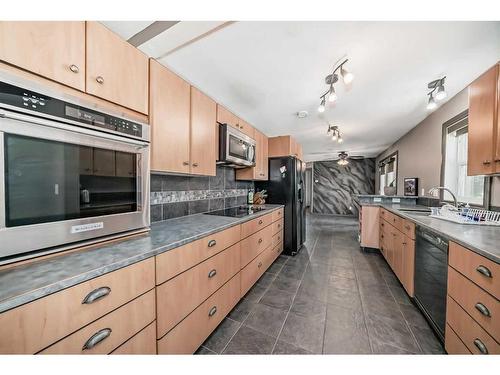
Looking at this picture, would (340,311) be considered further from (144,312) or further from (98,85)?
(98,85)

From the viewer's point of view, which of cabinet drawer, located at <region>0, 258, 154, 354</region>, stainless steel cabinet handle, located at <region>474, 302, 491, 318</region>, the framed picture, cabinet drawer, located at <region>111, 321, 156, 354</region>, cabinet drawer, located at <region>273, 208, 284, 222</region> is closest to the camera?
cabinet drawer, located at <region>0, 258, 154, 354</region>

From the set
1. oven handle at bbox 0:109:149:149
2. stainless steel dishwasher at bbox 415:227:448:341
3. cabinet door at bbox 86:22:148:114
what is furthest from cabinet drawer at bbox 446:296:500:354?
cabinet door at bbox 86:22:148:114

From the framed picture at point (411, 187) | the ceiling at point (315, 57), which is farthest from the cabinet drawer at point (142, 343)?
the framed picture at point (411, 187)

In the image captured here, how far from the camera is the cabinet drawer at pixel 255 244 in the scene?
185 centimetres

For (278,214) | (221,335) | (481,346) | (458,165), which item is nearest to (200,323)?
(221,335)

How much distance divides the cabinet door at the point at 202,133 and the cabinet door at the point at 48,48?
2.60 ft

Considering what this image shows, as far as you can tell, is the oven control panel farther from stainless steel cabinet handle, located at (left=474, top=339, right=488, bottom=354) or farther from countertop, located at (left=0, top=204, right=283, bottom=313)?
stainless steel cabinet handle, located at (left=474, top=339, right=488, bottom=354)

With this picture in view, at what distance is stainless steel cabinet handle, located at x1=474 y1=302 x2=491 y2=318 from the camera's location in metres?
0.92

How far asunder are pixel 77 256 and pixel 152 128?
2.89ft

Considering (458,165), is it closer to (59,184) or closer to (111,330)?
(111,330)

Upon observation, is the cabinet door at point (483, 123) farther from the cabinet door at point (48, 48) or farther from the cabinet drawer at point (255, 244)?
the cabinet door at point (48, 48)

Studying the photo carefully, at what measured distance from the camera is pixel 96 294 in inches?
27.8

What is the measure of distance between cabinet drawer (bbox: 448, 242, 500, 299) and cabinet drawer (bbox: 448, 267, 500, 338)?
0.12ft
